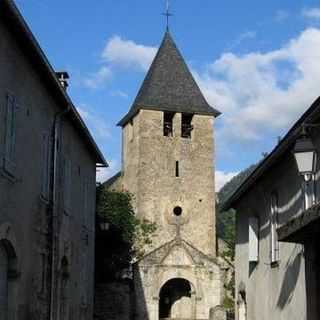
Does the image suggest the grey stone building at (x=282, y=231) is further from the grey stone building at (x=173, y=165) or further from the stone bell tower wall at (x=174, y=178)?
the stone bell tower wall at (x=174, y=178)

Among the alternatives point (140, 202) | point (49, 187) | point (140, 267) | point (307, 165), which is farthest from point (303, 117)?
point (140, 202)

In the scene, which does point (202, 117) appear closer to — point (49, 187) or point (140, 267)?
point (140, 267)

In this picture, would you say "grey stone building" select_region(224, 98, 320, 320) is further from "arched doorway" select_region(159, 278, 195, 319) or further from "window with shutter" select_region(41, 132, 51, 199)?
"arched doorway" select_region(159, 278, 195, 319)

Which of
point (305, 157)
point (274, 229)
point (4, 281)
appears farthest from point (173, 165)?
point (305, 157)

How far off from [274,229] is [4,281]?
22.1 feet

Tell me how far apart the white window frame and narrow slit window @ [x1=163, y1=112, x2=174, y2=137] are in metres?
28.5

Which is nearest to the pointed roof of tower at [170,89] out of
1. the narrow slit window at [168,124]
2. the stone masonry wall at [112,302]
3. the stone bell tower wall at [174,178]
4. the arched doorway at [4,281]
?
the stone bell tower wall at [174,178]

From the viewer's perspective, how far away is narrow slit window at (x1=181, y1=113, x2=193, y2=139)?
4666cm

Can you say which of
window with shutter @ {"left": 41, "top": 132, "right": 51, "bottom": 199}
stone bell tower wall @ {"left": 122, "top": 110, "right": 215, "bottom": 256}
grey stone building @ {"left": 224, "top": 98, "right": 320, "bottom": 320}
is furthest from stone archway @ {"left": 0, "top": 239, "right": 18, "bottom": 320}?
stone bell tower wall @ {"left": 122, "top": 110, "right": 215, "bottom": 256}

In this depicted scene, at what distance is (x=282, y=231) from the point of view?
11047mm

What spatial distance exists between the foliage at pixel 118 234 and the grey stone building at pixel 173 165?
29.1 inches

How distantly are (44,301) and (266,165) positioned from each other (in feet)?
19.9

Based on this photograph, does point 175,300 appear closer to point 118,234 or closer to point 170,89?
point 118,234

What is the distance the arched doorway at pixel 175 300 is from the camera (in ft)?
142
